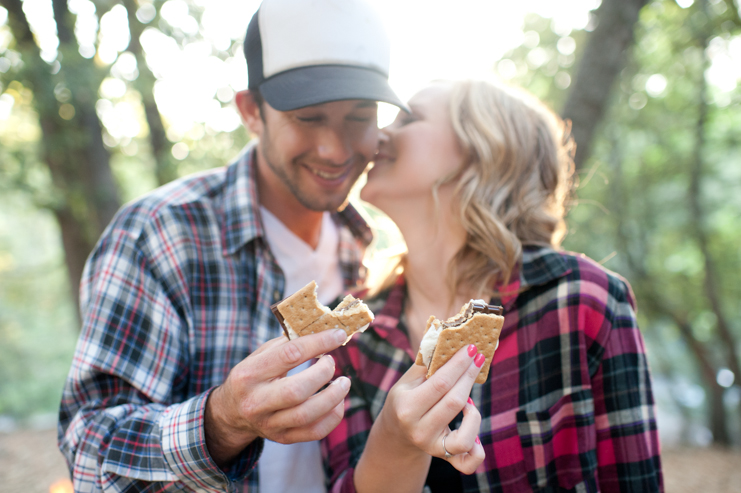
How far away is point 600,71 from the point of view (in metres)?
5.05

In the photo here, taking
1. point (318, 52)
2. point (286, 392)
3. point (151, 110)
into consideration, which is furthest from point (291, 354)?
point (151, 110)

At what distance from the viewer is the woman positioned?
1.93m

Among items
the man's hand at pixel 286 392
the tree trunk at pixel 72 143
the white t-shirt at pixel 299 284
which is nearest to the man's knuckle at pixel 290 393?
the man's hand at pixel 286 392

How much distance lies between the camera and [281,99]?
8.11 feet

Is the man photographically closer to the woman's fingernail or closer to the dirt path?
the woman's fingernail

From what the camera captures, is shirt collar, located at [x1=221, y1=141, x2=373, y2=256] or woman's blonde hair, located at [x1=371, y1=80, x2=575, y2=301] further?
shirt collar, located at [x1=221, y1=141, x2=373, y2=256]

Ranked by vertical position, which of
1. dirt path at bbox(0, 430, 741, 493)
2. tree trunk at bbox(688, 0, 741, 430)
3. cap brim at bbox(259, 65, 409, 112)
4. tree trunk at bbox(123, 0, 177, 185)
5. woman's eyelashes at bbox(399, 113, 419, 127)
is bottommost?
dirt path at bbox(0, 430, 741, 493)

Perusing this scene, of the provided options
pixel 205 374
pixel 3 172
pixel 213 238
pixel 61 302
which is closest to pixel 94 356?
pixel 205 374

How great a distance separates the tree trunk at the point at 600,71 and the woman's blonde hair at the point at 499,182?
8.44ft

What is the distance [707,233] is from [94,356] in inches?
506

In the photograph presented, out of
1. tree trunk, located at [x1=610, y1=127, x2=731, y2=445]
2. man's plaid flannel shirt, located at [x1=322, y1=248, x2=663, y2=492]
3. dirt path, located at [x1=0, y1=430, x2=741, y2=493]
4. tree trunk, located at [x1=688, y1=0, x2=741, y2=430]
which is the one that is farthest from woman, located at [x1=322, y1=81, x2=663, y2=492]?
tree trunk, located at [x1=610, y1=127, x2=731, y2=445]

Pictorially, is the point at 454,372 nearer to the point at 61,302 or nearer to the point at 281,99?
the point at 281,99

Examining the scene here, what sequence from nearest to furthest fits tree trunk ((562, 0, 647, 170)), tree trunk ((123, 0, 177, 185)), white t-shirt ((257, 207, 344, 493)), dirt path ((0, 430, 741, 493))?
white t-shirt ((257, 207, 344, 493)), tree trunk ((562, 0, 647, 170)), tree trunk ((123, 0, 177, 185)), dirt path ((0, 430, 741, 493))

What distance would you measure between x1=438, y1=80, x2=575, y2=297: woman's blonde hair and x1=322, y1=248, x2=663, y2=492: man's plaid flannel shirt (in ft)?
0.88
